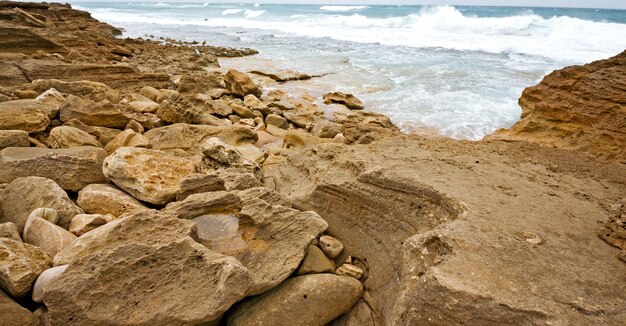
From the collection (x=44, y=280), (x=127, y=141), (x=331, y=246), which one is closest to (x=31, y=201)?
(x=44, y=280)

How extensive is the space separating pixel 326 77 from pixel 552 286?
40.0ft

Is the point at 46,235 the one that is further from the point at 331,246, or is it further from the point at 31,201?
the point at 331,246

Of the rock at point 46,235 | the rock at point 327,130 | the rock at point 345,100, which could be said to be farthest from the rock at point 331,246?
the rock at point 345,100

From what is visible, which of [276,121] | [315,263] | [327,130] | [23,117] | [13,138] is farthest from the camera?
[276,121]

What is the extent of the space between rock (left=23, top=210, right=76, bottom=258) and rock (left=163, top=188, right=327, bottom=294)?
0.71 m

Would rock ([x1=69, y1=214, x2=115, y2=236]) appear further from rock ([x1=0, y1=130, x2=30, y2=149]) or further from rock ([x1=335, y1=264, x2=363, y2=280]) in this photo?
rock ([x1=335, y1=264, x2=363, y2=280])

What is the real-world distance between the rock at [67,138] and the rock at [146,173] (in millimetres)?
951

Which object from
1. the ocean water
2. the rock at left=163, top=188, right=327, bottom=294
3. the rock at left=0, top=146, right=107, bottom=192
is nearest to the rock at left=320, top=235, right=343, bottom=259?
the rock at left=163, top=188, right=327, bottom=294

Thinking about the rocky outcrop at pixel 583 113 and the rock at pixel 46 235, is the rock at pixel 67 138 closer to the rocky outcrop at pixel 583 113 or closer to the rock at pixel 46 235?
Answer: the rock at pixel 46 235

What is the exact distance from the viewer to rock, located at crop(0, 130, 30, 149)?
395cm

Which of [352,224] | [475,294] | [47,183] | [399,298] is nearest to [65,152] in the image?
[47,183]

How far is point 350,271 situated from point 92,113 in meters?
4.20

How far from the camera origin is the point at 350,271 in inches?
118

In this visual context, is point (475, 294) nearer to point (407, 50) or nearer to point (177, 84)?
point (177, 84)
